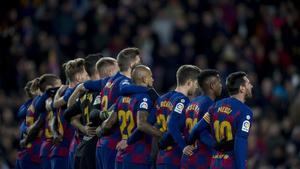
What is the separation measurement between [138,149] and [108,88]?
1059mm

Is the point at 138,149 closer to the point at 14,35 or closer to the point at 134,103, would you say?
the point at 134,103

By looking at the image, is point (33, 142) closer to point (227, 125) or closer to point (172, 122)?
point (172, 122)

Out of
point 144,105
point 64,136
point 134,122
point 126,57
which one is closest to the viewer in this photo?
point 144,105

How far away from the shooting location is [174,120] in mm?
16188

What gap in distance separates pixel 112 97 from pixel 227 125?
2.34m

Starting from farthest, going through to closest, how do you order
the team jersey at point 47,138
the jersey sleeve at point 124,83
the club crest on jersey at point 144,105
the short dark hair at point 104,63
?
the team jersey at point 47,138, the short dark hair at point 104,63, the jersey sleeve at point 124,83, the club crest on jersey at point 144,105

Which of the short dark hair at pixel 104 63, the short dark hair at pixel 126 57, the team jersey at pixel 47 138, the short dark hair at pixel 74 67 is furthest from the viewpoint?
the team jersey at pixel 47 138

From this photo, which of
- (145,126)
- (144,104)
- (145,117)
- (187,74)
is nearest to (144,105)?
(144,104)

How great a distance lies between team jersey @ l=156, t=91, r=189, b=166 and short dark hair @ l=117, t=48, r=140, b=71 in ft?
2.59

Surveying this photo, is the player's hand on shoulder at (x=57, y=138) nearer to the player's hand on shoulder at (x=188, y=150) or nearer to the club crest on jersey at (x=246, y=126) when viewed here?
the player's hand on shoulder at (x=188, y=150)

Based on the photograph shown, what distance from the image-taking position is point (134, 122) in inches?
664

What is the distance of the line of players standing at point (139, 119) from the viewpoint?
15688mm

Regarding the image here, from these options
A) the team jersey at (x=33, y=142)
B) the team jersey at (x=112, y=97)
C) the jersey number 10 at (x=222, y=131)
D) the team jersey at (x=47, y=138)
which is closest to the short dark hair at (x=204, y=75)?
the jersey number 10 at (x=222, y=131)

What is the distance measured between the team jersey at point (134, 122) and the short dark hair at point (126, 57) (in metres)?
0.47
